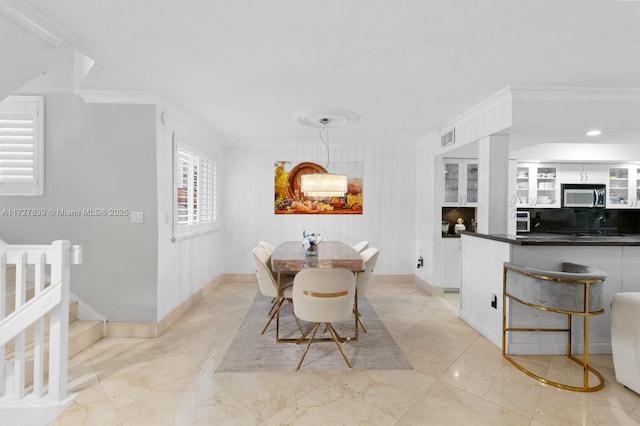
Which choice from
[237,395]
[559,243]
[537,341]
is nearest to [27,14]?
[237,395]

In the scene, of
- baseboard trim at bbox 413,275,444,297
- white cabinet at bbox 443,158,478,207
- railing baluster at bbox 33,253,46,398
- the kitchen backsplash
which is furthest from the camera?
the kitchen backsplash

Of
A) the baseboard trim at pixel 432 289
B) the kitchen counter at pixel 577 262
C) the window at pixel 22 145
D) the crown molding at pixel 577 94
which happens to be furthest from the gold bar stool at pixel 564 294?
the window at pixel 22 145

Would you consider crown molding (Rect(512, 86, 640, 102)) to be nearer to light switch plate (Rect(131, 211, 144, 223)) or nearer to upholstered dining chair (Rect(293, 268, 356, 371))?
upholstered dining chair (Rect(293, 268, 356, 371))

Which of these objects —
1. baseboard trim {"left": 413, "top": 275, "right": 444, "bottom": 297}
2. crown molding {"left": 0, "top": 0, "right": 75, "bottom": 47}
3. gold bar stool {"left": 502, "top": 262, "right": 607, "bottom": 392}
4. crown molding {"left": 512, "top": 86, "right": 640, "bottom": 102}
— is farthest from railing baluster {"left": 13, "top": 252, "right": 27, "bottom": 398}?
baseboard trim {"left": 413, "top": 275, "right": 444, "bottom": 297}

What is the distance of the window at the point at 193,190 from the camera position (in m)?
3.85

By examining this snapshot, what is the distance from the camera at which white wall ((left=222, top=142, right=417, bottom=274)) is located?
569 cm

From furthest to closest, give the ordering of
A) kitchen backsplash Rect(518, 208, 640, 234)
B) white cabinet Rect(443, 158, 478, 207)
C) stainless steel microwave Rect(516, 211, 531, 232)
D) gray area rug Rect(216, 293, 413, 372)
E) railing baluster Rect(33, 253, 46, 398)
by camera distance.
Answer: kitchen backsplash Rect(518, 208, 640, 234)
stainless steel microwave Rect(516, 211, 531, 232)
white cabinet Rect(443, 158, 478, 207)
gray area rug Rect(216, 293, 413, 372)
railing baluster Rect(33, 253, 46, 398)

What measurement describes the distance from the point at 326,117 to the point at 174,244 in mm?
2474

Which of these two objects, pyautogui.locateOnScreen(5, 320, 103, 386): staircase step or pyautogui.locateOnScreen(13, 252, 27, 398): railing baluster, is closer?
pyautogui.locateOnScreen(13, 252, 27, 398): railing baluster

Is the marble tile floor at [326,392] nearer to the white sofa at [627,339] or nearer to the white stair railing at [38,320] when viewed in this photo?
the white sofa at [627,339]

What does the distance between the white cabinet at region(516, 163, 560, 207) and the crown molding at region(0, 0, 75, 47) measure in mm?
6292

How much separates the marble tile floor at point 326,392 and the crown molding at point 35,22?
2.54m

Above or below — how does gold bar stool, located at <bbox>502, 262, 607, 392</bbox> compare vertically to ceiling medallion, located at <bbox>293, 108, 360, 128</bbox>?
below

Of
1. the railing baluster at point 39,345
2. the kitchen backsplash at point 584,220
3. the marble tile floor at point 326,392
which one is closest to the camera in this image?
the marble tile floor at point 326,392
